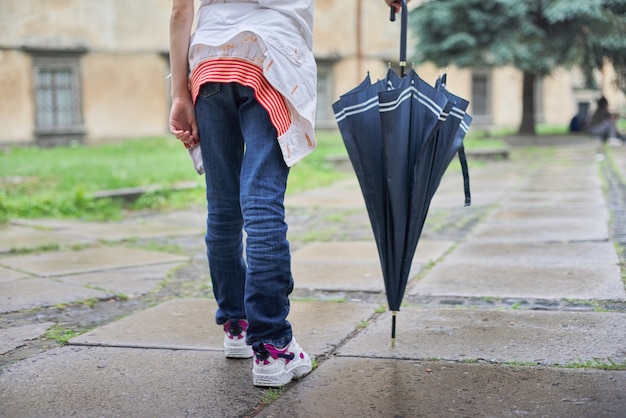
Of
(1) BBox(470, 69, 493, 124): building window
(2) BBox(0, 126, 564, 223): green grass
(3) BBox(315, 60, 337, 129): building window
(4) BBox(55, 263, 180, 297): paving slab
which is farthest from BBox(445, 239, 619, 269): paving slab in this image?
(1) BBox(470, 69, 493, 124): building window

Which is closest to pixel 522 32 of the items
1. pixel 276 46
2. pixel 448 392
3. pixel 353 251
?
pixel 353 251

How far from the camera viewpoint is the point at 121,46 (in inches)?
690

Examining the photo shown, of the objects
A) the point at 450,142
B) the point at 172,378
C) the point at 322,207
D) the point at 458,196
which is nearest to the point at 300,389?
the point at 172,378

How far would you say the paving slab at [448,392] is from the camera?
77.3 inches

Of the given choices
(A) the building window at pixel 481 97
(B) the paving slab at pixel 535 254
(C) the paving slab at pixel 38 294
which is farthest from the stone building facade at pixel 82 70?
(B) the paving slab at pixel 535 254

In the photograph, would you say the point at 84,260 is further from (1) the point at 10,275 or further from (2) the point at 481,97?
(2) the point at 481,97

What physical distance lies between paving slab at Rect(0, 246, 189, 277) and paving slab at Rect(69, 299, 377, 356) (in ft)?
3.20

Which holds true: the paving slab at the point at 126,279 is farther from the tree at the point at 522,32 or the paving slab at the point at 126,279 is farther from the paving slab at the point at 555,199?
the tree at the point at 522,32

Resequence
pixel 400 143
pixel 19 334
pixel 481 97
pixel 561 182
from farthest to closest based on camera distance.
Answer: pixel 481 97 → pixel 561 182 → pixel 19 334 → pixel 400 143

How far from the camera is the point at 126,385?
2.22 meters

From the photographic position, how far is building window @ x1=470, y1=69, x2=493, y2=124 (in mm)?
23406

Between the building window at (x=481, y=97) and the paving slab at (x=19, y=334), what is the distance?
21360mm

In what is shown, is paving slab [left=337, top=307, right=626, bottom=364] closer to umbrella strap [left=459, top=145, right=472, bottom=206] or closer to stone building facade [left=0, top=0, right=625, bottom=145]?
umbrella strap [left=459, top=145, right=472, bottom=206]

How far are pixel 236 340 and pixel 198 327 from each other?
45 cm
